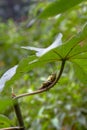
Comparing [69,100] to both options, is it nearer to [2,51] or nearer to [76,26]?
[76,26]

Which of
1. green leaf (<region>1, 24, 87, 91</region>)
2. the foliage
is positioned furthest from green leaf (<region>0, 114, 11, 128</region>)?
green leaf (<region>1, 24, 87, 91</region>)

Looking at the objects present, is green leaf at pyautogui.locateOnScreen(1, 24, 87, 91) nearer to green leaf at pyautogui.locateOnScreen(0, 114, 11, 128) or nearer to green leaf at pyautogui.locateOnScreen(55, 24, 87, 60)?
green leaf at pyautogui.locateOnScreen(55, 24, 87, 60)

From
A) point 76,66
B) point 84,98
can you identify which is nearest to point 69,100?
point 84,98

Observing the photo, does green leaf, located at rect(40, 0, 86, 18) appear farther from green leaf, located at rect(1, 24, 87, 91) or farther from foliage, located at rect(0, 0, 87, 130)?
green leaf, located at rect(1, 24, 87, 91)

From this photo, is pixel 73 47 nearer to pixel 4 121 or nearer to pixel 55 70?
pixel 4 121

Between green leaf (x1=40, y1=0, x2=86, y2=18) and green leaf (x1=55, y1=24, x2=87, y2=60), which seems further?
green leaf (x1=40, y1=0, x2=86, y2=18)

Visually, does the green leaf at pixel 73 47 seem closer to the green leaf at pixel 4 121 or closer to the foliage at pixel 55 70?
the foliage at pixel 55 70

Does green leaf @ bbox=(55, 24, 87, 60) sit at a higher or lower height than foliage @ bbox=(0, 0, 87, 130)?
lower

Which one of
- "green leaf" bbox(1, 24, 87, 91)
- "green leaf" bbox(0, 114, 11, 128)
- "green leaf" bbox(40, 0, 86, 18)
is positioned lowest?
"green leaf" bbox(0, 114, 11, 128)

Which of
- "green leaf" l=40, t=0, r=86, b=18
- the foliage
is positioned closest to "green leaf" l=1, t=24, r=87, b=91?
the foliage
